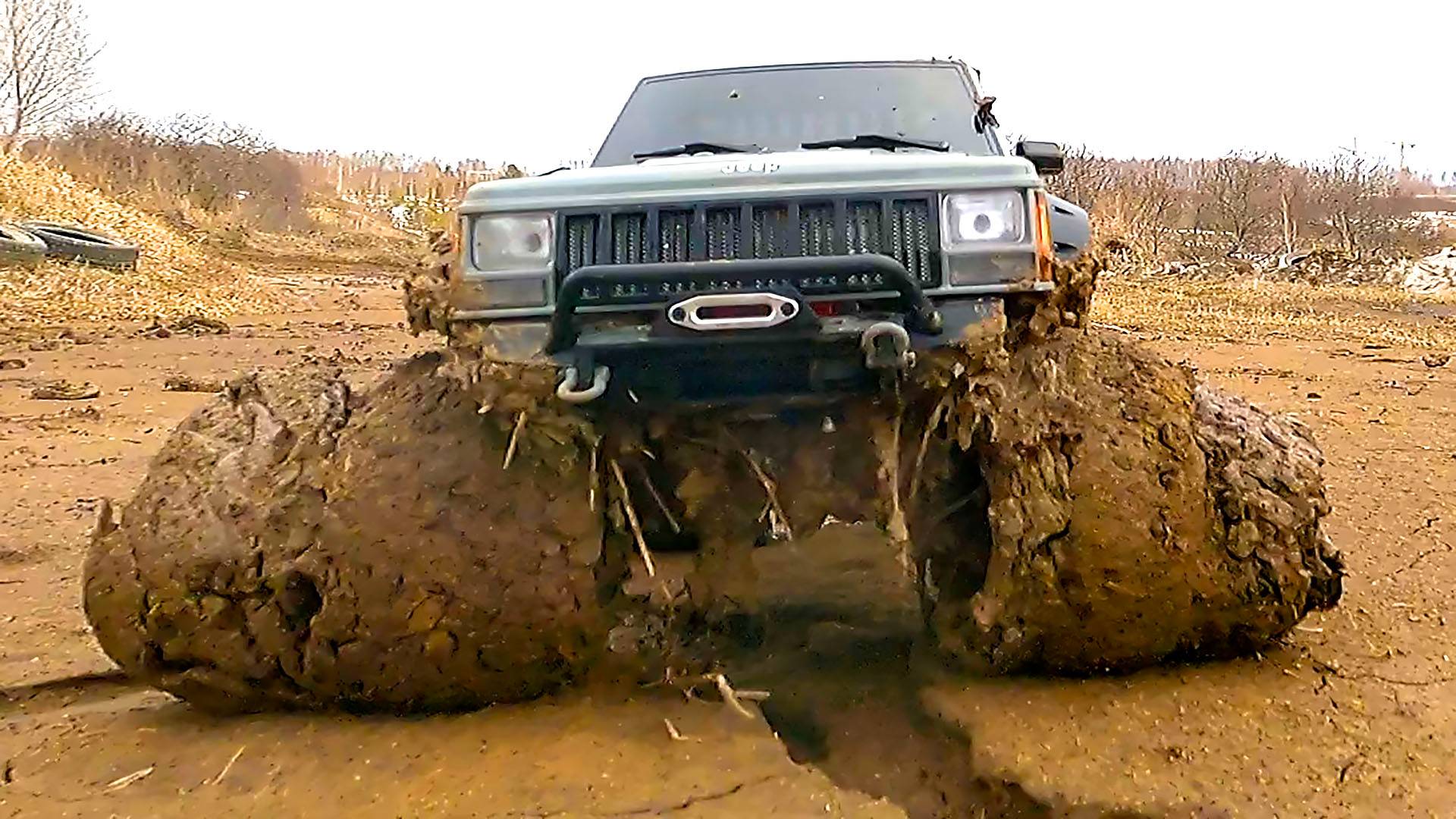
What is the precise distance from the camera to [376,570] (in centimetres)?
322

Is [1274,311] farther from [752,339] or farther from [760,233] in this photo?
[752,339]

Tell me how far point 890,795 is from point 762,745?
344 mm

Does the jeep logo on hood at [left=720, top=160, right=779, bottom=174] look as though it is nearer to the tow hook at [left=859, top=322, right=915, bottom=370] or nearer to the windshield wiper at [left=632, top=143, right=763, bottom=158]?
the tow hook at [left=859, top=322, right=915, bottom=370]

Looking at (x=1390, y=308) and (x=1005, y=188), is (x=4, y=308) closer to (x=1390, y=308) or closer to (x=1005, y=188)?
(x=1005, y=188)

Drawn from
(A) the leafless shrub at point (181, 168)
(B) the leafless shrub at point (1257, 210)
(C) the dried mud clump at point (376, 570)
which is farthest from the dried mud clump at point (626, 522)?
(A) the leafless shrub at point (181, 168)

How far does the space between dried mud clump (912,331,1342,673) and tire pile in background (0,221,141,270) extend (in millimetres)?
15095

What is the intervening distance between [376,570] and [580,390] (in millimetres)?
754

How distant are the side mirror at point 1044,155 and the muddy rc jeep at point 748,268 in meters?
1.28

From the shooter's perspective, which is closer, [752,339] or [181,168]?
[752,339]

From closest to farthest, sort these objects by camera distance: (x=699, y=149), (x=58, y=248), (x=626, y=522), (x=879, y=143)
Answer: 1. (x=626, y=522)
2. (x=879, y=143)
3. (x=699, y=149)
4. (x=58, y=248)

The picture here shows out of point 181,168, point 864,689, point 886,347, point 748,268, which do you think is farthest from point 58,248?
point 886,347

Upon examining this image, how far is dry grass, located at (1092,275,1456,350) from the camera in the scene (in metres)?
12.6

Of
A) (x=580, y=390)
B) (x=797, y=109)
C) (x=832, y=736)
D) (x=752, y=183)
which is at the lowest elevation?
(x=832, y=736)

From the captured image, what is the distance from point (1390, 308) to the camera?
647 inches
